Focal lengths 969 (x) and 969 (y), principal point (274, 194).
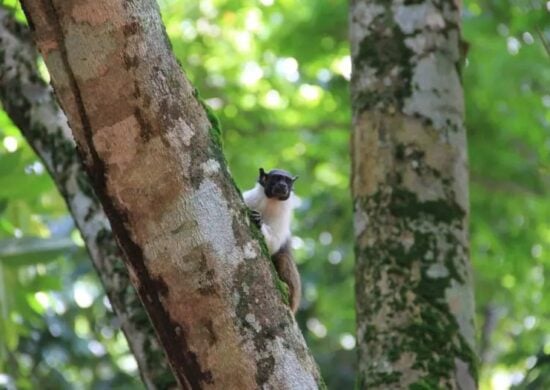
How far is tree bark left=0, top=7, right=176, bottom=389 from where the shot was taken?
3.87 metres

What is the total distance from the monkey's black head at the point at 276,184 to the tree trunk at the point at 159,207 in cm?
281

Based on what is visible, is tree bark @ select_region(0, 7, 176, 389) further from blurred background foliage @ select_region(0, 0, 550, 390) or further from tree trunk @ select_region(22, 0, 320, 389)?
tree trunk @ select_region(22, 0, 320, 389)

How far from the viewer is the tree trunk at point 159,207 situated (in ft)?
8.66

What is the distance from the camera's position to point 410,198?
4.41m

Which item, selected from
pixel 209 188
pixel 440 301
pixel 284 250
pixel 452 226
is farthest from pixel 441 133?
pixel 209 188

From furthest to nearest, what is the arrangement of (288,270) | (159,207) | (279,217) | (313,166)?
1. (313,166)
2. (279,217)
3. (288,270)
4. (159,207)

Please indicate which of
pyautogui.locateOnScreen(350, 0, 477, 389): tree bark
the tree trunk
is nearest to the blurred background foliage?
pyautogui.locateOnScreen(350, 0, 477, 389): tree bark

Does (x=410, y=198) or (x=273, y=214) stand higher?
(x=273, y=214)

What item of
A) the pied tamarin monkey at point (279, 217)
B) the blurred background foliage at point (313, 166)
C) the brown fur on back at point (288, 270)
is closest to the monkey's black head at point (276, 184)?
the pied tamarin monkey at point (279, 217)

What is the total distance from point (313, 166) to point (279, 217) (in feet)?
12.3

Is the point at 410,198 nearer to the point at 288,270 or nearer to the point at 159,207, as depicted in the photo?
the point at 288,270

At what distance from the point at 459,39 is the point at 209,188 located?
103 inches

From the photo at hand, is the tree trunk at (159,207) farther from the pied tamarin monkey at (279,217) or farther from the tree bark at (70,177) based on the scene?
the pied tamarin monkey at (279,217)

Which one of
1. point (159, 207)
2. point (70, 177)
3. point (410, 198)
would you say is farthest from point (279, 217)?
point (159, 207)
